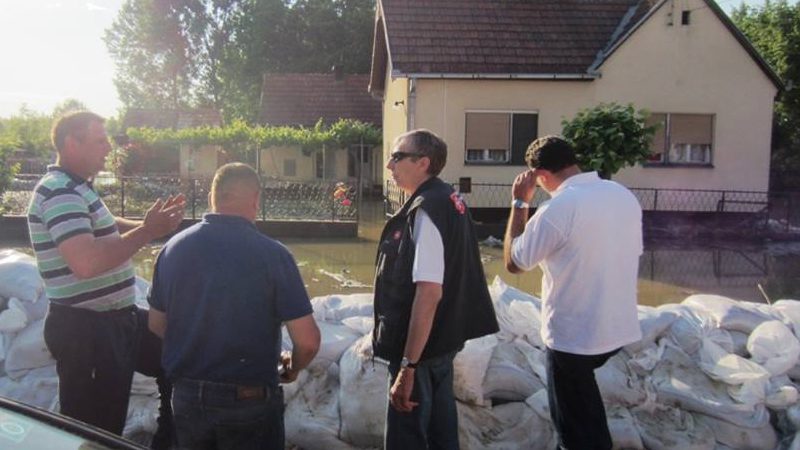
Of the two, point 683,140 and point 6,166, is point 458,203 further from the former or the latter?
point 6,166

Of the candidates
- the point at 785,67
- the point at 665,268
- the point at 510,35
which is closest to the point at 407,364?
the point at 665,268

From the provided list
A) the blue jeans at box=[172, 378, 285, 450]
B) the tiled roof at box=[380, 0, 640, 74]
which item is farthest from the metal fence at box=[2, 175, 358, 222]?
the blue jeans at box=[172, 378, 285, 450]

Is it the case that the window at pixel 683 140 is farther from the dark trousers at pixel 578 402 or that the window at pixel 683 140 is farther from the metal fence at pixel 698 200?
the dark trousers at pixel 578 402

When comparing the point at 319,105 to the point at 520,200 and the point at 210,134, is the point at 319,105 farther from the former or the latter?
the point at 520,200

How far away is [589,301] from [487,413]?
1.07 meters

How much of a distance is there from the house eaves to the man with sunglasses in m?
11.9

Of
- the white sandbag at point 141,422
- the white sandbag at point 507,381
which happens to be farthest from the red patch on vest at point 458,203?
the white sandbag at point 141,422

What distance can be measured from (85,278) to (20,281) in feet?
5.81

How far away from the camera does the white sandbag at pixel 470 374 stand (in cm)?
350

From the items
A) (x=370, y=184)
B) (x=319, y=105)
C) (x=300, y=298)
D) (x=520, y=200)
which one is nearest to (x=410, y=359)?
(x=300, y=298)

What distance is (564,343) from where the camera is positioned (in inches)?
111

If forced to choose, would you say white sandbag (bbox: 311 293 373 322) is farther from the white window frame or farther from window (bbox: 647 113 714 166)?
window (bbox: 647 113 714 166)

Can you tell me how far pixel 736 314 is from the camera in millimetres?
4211

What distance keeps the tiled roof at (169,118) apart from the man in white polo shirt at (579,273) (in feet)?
132
